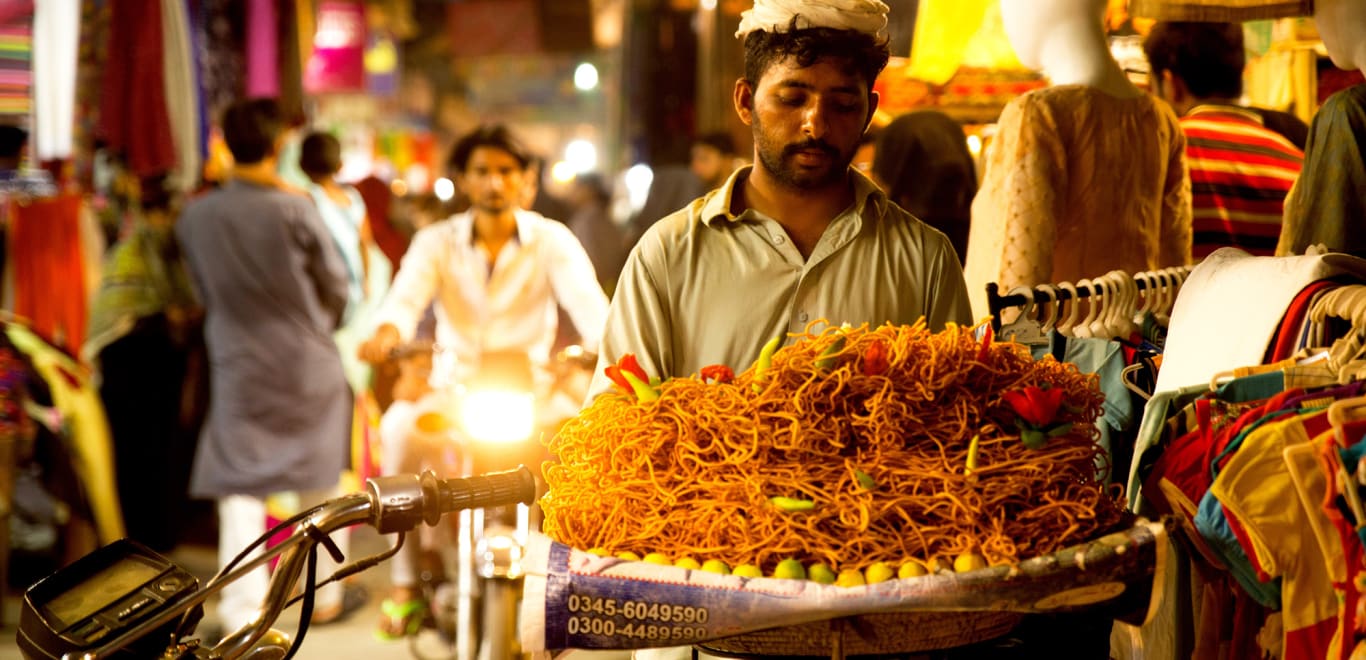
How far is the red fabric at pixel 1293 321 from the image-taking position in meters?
2.66

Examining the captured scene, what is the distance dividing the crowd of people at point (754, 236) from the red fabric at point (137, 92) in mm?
245

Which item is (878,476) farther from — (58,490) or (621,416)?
(58,490)

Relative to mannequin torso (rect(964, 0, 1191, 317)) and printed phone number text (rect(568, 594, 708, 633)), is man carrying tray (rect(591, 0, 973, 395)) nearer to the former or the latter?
printed phone number text (rect(568, 594, 708, 633))

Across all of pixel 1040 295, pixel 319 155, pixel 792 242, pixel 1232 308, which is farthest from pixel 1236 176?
pixel 319 155

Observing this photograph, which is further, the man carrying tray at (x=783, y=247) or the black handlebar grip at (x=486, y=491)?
the man carrying tray at (x=783, y=247)

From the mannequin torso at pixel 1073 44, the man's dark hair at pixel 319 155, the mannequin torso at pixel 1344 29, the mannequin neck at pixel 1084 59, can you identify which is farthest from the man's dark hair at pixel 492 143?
the mannequin torso at pixel 1344 29

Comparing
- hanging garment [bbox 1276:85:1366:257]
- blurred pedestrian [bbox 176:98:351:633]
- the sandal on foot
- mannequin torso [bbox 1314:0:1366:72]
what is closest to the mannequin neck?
mannequin torso [bbox 1314:0:1366:72]

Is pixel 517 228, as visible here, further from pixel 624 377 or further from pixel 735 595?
pixel 735 595

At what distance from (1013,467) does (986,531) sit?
141 millimetres

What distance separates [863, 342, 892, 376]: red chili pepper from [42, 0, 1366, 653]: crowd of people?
0.51m

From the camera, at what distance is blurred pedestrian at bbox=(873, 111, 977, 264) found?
16.7 ft

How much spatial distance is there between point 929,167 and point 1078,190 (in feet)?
3.95

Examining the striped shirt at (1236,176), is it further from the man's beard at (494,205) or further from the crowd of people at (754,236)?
the man's beard at (494,205)

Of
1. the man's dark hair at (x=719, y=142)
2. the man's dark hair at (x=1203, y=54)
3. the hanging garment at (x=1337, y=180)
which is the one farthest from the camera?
the man's dark hair at (x=719, y=142)
